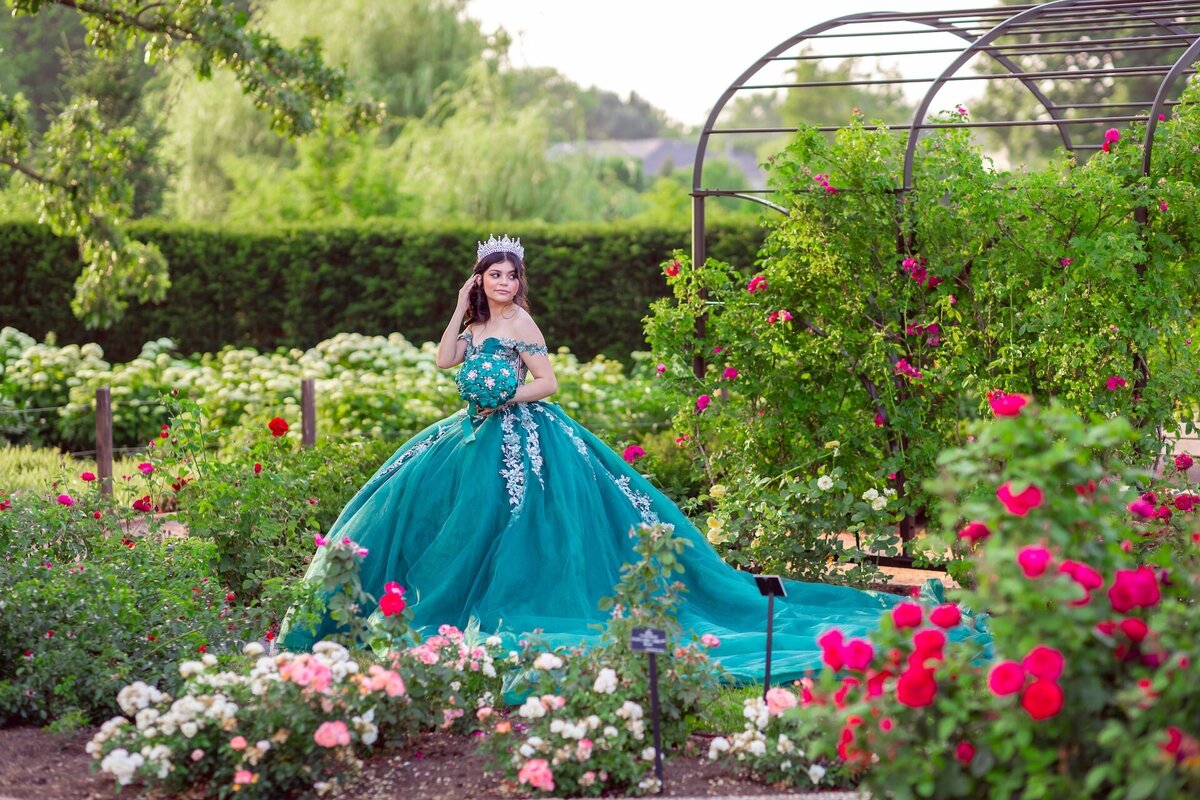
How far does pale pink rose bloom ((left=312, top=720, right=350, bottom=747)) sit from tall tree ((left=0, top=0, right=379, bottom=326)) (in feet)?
18.4

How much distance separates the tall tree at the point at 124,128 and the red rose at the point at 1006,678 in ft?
21.6

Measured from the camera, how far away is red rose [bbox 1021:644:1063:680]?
7.39ft

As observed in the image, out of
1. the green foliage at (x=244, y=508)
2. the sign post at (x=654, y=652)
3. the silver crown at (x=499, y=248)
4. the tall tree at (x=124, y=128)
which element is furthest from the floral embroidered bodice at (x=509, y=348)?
the tall tree at (x=124, y=128)

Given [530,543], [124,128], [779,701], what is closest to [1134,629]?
[779,701]

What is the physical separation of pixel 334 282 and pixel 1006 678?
1080 centimetres

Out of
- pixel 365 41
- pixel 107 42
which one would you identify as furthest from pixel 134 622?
pixel 365 41

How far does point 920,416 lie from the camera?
566cm

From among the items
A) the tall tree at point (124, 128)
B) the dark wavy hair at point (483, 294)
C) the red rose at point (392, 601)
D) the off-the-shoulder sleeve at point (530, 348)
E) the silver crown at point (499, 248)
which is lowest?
the red rose at point (392, 601)

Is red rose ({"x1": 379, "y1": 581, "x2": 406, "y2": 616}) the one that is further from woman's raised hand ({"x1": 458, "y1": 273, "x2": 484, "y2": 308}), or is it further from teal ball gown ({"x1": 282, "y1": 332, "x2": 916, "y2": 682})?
woman's raised hand ({"x1": 458, "y1": 273, "x2": 484, "y2": 308})

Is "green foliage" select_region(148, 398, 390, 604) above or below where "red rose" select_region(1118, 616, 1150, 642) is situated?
below

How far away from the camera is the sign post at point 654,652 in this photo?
3.09 meters

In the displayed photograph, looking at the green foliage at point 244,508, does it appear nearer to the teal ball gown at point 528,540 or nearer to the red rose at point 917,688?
the teal ball gown at point 528,540

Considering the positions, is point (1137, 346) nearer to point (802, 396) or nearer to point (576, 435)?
point (802, 396)

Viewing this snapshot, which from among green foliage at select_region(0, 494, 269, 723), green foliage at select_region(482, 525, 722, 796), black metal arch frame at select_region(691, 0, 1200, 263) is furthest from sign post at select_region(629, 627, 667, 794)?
black metal arch frame at select_region(691, 0, 1200, 263)
